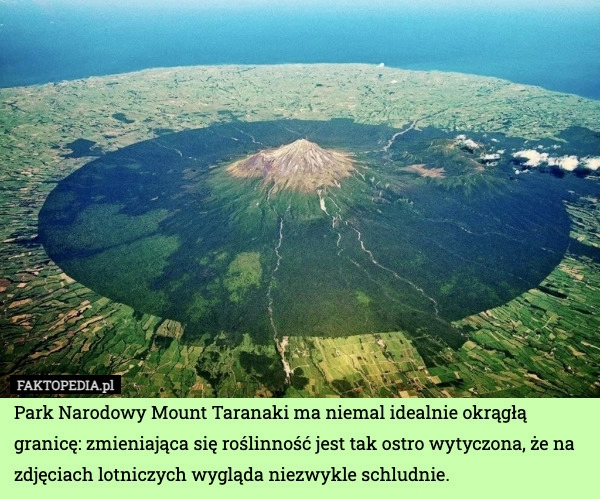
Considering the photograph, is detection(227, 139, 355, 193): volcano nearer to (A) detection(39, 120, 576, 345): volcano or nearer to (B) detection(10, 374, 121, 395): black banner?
(A) detection(39, 120, 576, 345): volcano

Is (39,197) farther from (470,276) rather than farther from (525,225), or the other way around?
(525,225)

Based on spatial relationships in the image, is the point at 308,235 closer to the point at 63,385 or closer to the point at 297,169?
the point at 297,169

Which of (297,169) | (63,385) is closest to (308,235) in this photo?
(297,169)

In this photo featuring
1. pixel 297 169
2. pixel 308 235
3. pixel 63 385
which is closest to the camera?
pixel 63 385

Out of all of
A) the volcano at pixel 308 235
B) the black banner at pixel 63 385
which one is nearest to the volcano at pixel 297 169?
the volcano at pixel 308 235

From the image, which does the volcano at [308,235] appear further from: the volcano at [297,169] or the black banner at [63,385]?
the black banner at [63,385]

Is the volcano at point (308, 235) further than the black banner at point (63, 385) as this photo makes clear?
Yes

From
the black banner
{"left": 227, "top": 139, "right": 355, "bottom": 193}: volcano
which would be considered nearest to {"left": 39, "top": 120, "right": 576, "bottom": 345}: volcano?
{"left": 227, "top": 139, "right": 355, "bottom": 193}: volcano

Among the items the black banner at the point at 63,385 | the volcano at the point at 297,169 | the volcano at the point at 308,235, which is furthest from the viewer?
the volcano at the point at 297,169
